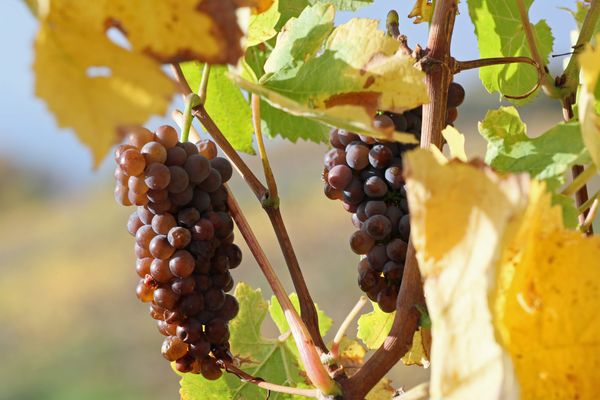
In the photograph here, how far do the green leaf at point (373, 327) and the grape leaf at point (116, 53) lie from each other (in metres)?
0.28

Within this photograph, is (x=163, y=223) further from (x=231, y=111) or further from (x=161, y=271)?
(x=231, y=111)

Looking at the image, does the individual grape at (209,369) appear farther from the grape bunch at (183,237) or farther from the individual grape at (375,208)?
the individual grape at (375,208)

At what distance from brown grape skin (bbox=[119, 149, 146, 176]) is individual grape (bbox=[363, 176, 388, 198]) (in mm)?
118

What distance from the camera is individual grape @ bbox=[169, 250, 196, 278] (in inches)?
15.1

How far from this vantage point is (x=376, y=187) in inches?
15.3

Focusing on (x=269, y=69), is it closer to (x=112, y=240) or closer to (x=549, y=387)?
(x=549, y=387)

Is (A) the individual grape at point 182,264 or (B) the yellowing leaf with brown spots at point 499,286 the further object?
(A) the individual grape at point 182,264

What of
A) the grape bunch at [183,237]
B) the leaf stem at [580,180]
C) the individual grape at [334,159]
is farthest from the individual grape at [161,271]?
the leaf stem at [580,180]

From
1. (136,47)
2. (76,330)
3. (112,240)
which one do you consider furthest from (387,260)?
(112,240)

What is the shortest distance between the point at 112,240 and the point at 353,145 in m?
7.86

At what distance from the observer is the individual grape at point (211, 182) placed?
39cm

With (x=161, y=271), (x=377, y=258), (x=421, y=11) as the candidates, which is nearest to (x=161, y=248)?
(x=161, y=271)

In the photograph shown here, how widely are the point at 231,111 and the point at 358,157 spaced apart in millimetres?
151

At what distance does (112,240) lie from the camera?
797 cm
